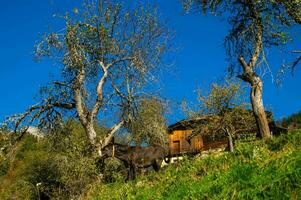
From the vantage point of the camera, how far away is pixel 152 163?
33.8 metres

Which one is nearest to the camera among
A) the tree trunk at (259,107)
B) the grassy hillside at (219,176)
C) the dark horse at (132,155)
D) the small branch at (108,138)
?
A: the grassy hillside at (219,176)

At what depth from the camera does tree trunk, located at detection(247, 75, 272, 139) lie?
21.0 m

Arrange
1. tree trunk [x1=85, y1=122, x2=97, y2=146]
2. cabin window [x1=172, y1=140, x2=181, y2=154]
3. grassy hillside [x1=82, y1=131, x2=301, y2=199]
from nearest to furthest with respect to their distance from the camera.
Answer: grassy hillside [x1=82, y1=131, x2=301, y2=199] < tree trunk [x1=85, y1=122, x2=97, y2=146] < cabin window [x1=172, y1=140, x2=181, y2=154]

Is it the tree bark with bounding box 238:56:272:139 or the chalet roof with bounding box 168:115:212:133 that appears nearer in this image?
the tree bark with bounding box 238:56:272:139

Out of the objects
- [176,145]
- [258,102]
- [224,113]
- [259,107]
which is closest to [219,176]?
[259,107]

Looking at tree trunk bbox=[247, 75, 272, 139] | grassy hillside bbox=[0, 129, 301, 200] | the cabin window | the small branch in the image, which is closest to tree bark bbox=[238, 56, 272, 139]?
tree trunk bbox=[247, 75, 272, 139]

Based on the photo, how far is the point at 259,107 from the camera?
69.4 ft

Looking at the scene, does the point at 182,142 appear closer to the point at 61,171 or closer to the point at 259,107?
the point at 61,171

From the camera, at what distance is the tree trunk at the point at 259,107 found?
21.0 metres

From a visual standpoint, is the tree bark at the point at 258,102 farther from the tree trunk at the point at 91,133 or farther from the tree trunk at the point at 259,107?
the tree trunk at the point at 91,133

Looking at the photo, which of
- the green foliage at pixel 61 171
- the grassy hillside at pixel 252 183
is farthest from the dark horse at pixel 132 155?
the grassy hillside at pixel 252 183

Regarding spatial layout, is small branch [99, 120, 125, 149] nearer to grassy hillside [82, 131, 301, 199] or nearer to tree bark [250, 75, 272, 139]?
tree bark [250, 75, 272, 139]

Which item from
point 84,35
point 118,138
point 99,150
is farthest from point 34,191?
point 118,138

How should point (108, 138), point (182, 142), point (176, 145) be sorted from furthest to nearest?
point (176, 145), point (182, 142), point (108, 138)
